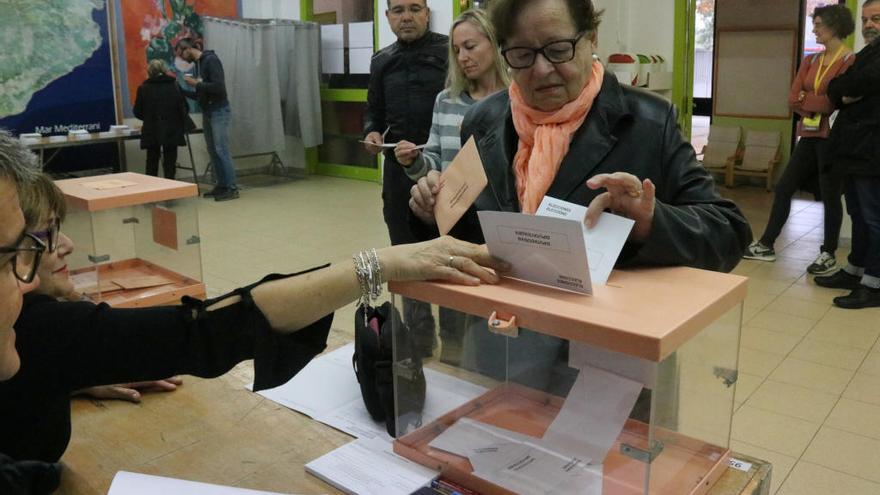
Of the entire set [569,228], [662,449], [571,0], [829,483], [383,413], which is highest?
[571,0]

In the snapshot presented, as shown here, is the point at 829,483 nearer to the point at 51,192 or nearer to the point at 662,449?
the point at 662,449

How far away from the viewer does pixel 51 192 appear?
1367 millimetres

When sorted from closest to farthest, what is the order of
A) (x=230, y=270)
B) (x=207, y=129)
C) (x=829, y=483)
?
(x=829, y=483), (x=230, y=270), (x=207, y=129)

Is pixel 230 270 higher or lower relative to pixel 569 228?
lower

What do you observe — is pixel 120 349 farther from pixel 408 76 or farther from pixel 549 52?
pixel 408 76

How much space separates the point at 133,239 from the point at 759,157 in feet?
22.7

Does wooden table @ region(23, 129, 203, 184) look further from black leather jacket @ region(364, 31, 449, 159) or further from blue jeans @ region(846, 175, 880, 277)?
blue jeans @ region(846, 175, 880, 277)

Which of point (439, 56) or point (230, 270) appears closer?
point (439, 56)

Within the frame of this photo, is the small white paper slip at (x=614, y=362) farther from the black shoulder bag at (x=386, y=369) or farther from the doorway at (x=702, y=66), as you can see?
the doorway at (x=702, y=66)

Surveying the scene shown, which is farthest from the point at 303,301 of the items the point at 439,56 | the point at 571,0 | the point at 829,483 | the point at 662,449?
the point at 439,56

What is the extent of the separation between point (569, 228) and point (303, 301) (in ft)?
1.59

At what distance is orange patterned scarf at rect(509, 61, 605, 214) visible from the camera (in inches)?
57.8

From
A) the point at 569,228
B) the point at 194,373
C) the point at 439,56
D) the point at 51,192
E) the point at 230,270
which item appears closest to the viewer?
the point at 569,228

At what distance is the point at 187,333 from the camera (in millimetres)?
1236
